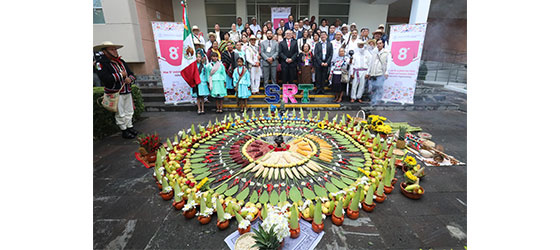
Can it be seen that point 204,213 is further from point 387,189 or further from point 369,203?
point 387,189

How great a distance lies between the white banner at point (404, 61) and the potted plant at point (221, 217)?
754 centimetres

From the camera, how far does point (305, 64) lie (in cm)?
811

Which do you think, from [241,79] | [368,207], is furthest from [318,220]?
[241,79]

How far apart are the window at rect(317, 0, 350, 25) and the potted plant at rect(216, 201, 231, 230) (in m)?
12.4

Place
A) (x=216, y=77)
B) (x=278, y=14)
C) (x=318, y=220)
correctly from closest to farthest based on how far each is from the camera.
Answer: (x=318, y=220) → (x=216, y=77) → (x=278, y=14)

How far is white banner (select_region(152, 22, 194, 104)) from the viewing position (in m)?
7.14

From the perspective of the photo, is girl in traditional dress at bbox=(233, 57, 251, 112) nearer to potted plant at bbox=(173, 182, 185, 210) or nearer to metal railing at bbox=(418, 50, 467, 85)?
potted plant at bbox=(173, 182, 185, 210)

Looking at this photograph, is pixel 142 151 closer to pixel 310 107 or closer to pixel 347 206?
pixel 347 206

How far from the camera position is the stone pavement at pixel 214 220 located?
2.29m

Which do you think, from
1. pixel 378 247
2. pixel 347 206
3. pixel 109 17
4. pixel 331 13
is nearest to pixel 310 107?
pixel 347 206

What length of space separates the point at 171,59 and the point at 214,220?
257 inches

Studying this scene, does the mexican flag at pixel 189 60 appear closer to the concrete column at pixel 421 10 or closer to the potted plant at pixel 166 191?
the potted plant at pixel 166 191

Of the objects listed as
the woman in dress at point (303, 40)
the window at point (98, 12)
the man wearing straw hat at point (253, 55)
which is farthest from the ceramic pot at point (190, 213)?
the window at point (98, 12)

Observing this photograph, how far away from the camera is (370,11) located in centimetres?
1234
